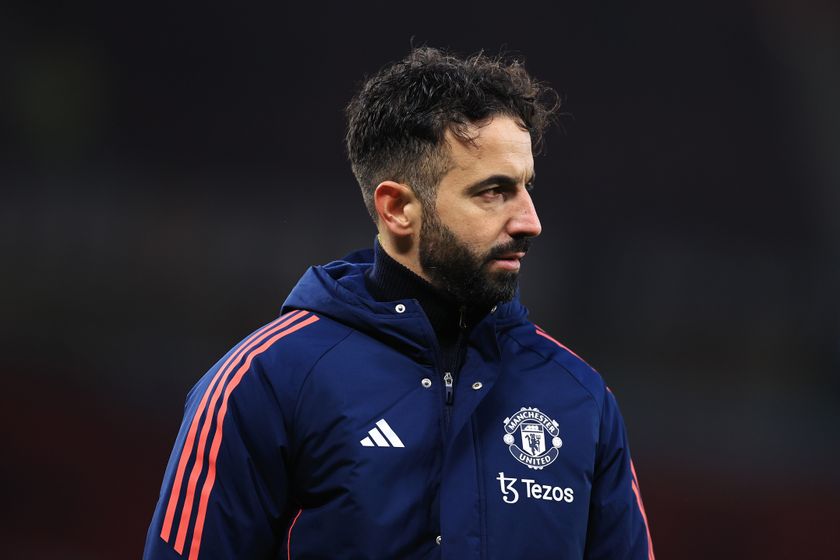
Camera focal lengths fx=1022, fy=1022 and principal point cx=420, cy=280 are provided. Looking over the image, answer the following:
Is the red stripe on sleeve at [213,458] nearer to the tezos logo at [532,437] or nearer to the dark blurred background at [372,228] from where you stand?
the tezos logo at [532,437]

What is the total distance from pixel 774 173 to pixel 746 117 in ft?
0.71

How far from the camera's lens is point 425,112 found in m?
1.39

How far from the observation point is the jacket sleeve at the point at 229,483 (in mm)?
1218

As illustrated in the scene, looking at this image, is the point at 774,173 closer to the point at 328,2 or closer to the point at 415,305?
the point at 328,2

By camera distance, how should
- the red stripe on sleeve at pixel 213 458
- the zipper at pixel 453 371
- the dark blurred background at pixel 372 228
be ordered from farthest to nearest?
the dark blurred background at pixel 372 228, the zipper at pixel 453 371, the red stripe on sleeve at pixel 213 458

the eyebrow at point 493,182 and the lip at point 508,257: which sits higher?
the eyebrow at point 493,182

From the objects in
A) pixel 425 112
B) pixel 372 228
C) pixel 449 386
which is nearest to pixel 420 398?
pixel 449 386

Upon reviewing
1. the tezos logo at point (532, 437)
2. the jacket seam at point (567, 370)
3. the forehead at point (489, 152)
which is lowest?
the tezos logo at point (532, 437)

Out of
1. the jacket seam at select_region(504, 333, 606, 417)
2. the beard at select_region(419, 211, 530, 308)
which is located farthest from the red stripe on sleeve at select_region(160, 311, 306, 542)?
the jacket seam at select_region(504, 333, 606, 417)

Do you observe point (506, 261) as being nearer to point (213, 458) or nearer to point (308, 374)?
point (308, 374)

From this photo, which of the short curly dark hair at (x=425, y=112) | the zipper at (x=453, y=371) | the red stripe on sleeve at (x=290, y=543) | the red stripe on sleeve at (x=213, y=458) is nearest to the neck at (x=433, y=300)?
the zipper at (x=453, y=371)

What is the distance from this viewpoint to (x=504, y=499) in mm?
1271

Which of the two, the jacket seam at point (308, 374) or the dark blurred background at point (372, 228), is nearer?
the jacket seam at point (308, 374)

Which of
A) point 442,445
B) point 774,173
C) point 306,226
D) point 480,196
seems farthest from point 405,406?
point 774,173
